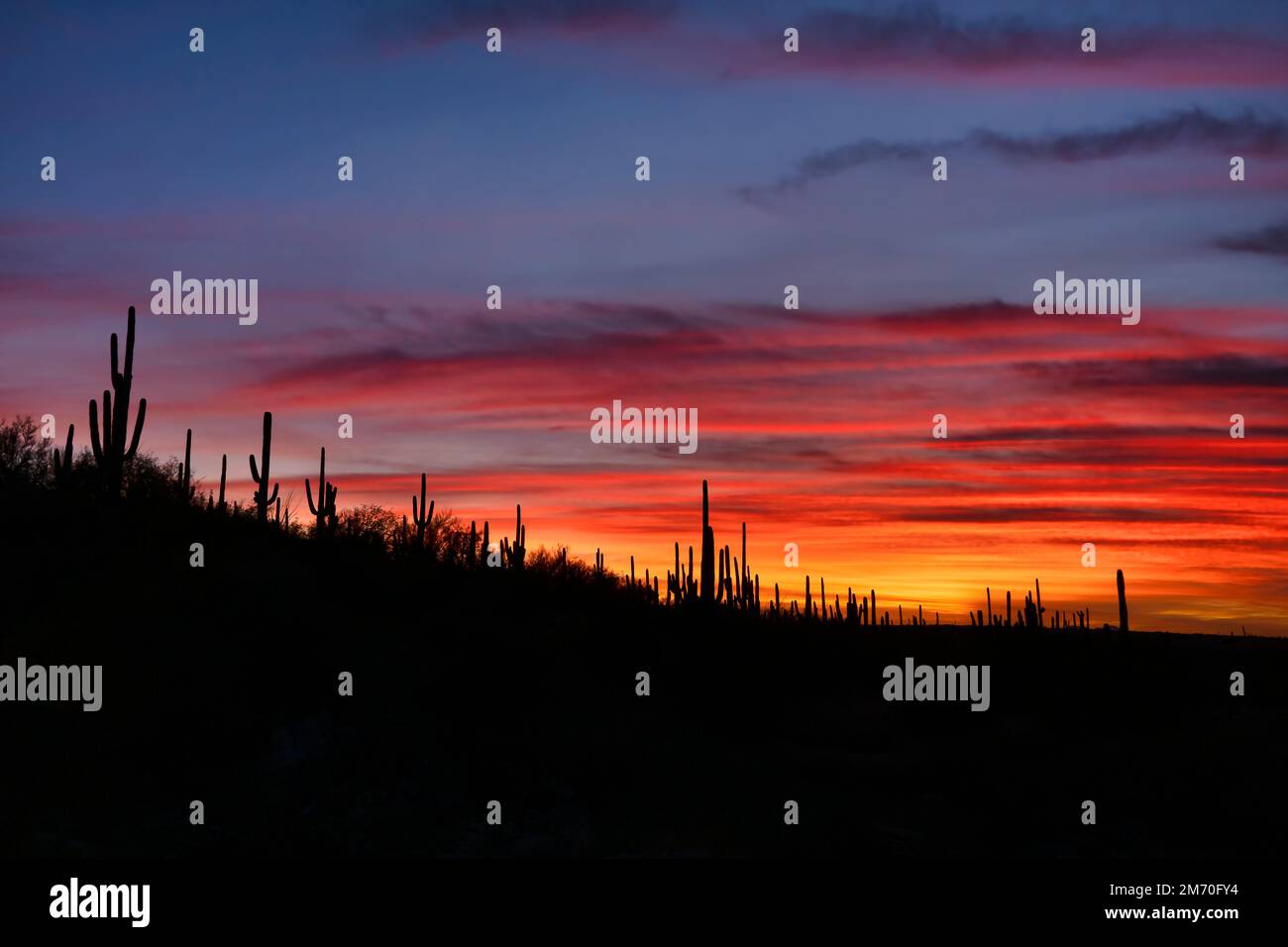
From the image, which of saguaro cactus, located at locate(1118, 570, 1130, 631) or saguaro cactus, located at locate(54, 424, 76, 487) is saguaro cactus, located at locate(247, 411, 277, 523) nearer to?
saguaro cactus, located at locate(54, 424, 76, 487)

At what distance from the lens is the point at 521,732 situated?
869 inches

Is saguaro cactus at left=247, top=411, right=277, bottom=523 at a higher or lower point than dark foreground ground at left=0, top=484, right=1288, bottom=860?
higher

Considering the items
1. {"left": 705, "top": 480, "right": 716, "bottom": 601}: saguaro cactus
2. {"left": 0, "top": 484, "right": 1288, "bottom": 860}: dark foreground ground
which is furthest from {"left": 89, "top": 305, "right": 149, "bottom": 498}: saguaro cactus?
{"left": 705, "top": 480, "right": 716, "bottom": 601}: saguaro cactus

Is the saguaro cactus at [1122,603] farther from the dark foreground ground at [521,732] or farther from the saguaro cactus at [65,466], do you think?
the saguaro cactus at [65,466]

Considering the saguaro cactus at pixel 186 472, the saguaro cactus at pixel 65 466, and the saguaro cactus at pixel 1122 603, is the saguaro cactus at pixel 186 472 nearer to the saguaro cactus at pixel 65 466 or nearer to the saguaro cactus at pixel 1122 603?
the saguaro cactus at pixel 65 466

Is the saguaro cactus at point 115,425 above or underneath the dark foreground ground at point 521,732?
above

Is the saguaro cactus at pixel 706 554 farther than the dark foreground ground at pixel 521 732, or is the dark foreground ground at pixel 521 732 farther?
the saguaro cactus at pixel 706 554

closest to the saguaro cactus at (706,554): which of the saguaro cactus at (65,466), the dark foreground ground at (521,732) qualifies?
the dark foreground ground at (521,732)

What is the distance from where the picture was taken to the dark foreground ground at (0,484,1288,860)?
1841 centimetres

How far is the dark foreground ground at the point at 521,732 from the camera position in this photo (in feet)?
60.4

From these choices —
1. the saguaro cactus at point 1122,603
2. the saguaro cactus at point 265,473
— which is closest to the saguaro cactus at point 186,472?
the saguaro cactus at point 265,473
